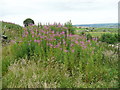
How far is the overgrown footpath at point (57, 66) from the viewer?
4.00 m

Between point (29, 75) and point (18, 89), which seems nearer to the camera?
point (18, 89)

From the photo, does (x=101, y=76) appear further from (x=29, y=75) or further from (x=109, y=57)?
(x=29, y=75)

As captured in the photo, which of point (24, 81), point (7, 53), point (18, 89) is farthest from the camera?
point (7, 53)

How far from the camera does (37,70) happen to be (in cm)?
462

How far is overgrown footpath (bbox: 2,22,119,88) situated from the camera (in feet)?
13.1

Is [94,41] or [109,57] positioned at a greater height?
[94,41]

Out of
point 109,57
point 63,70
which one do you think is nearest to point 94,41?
point 109,57

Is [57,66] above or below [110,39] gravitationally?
below

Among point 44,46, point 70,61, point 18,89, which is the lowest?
point 18,89

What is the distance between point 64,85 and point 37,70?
1.14m

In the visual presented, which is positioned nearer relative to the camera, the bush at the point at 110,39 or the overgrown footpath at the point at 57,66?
the overgrown footpath at the point at 57,66

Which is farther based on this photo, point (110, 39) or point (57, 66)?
point (110, 39)

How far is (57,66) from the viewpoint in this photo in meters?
4.98

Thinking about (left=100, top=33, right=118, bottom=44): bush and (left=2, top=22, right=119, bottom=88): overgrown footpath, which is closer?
(left=2, top=22, right=119, bottom=88): overgrown footpath
